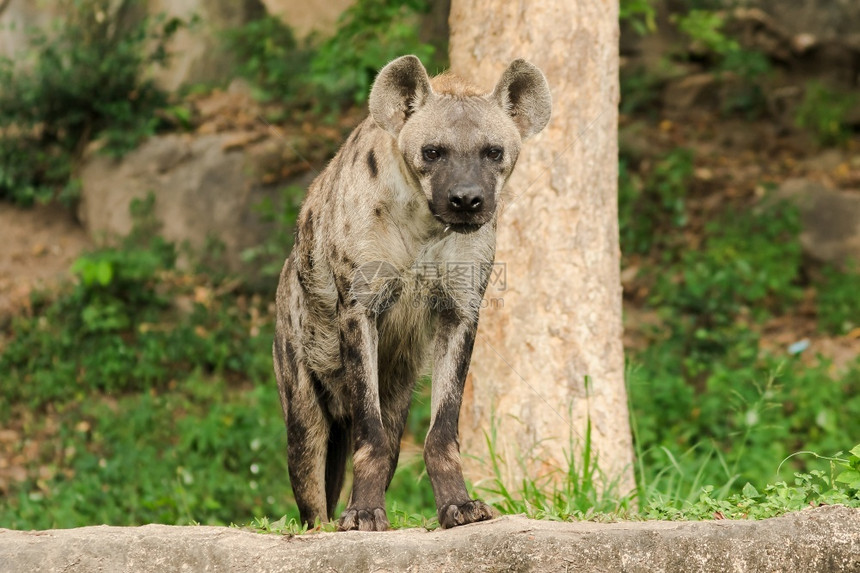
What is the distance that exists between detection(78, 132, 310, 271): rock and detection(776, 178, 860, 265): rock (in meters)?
5.01

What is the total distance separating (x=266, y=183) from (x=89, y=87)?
2051mm

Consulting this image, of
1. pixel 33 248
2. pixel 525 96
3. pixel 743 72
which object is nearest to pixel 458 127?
pixel 525 96

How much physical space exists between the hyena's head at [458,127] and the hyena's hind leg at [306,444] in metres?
1.22

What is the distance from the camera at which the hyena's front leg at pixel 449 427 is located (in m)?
3.79

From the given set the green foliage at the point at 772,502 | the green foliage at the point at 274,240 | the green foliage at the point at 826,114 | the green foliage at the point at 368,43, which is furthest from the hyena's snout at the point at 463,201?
the green foliage at the point at 826,114

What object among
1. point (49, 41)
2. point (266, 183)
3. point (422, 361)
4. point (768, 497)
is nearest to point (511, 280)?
point (422, 361)

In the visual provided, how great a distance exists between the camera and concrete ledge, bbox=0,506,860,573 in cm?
338

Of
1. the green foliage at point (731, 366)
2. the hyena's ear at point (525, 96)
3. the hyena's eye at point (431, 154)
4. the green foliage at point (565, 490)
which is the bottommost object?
the green foliage at point (731, 366)

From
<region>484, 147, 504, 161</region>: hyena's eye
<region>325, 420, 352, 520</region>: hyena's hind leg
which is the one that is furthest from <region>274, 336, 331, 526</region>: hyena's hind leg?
<region>484, 147, 504, 161</region>: hyena's eye

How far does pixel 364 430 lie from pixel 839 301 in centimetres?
660

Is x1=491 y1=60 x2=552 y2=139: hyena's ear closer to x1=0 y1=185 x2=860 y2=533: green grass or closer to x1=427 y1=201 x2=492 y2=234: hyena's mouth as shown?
x1=427 y1=201 x2=492 y2=234: hyena's mouth

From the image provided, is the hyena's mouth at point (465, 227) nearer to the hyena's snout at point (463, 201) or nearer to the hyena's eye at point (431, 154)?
the hyena's snout at point (463, 201)

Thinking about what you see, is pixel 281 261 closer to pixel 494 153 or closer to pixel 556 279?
pixel 556 279

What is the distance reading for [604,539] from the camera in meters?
3.41
